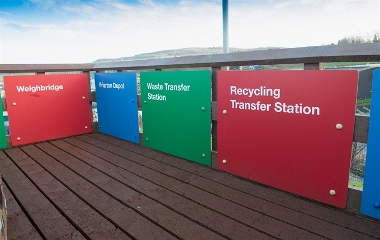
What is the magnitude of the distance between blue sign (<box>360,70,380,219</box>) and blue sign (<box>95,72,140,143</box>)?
249cm

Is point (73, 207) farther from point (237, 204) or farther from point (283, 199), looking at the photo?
point (283, 199)

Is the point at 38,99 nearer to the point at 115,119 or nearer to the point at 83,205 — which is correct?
the point at 115,119

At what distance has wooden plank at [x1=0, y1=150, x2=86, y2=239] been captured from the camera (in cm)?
155

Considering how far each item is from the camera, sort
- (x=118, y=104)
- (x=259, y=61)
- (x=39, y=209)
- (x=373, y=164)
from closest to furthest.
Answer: (x=373, y=164)
(x=39, y=209)
(x=259, y=61)
(x=118, y=104)

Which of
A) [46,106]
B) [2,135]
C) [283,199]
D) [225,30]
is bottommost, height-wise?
[283,199]

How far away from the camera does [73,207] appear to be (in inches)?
73.1

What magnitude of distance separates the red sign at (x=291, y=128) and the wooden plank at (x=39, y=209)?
4.46 ft

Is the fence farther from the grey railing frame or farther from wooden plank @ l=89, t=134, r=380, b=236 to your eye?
wooden plank @ l=89, t=134, r=380, b=236

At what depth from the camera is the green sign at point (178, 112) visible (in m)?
2.58

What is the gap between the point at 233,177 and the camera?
234 centimetres

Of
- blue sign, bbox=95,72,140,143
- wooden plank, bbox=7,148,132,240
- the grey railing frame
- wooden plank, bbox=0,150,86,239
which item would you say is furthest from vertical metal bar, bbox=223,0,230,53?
wooden plank, bbox=0,150,86,239

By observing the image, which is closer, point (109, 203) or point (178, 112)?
point (109, 203)

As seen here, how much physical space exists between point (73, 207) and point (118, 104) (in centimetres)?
200

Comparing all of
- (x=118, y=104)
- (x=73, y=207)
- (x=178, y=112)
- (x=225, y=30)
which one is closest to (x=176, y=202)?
(x=73, y=207)
